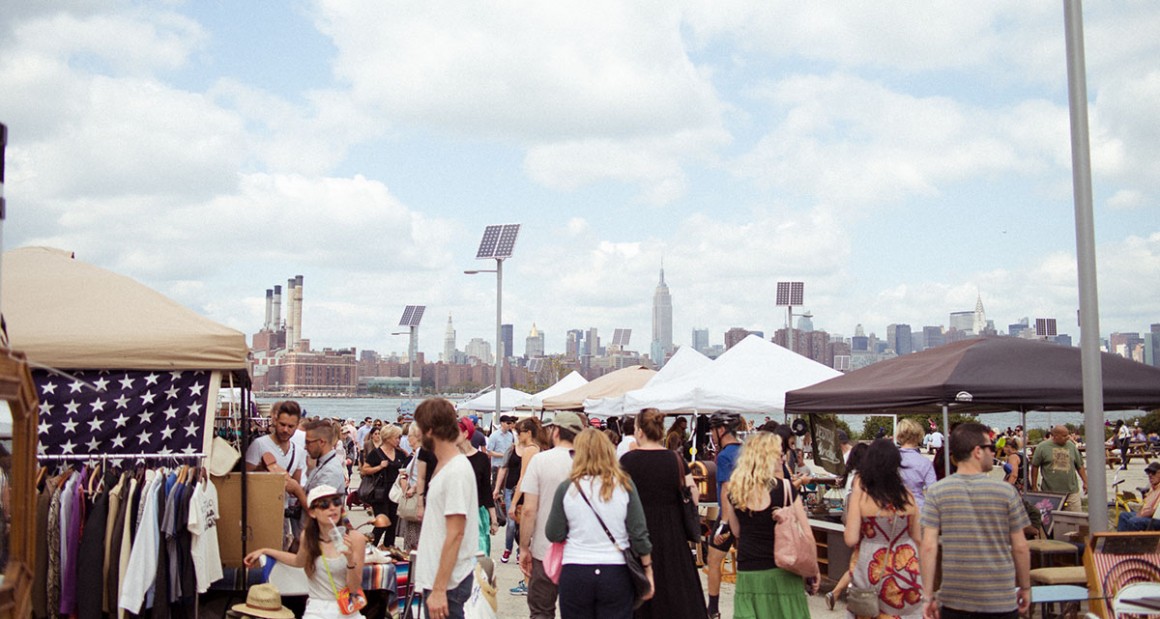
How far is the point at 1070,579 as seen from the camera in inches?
307

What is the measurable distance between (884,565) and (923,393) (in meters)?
3.70

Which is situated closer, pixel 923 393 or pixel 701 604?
pixel 701 604

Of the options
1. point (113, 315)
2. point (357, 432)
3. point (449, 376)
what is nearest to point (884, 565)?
point (113, 315)

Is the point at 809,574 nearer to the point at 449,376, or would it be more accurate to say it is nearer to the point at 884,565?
the point at 884,565

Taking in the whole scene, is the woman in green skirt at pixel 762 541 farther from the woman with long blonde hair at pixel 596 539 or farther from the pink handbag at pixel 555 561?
the pink handbag at pixel 555 561

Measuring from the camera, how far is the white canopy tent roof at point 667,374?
1884cm

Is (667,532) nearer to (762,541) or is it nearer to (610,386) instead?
(762,541)

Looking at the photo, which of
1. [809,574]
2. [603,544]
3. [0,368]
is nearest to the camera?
[0,368]

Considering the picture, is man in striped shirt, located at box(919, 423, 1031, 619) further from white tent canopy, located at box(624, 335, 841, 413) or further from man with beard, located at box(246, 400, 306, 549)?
white tent canopy, located at box(624, 335, 841, 413)

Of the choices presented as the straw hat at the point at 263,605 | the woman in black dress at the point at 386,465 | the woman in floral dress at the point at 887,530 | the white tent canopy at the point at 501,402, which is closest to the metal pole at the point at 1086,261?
the woman in floral dress at the point at 887,530

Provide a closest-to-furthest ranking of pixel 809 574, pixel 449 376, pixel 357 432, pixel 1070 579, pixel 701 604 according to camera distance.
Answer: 1. pixel 809 574
2. pixel 701 604
3. pixel 1070 579
4. pixel 357 432
5. pixel 449 376

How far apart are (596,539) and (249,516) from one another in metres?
3.27

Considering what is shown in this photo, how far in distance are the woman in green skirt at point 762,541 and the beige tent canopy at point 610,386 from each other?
49.3 ft

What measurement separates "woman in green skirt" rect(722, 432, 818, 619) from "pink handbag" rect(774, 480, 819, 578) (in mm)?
87
